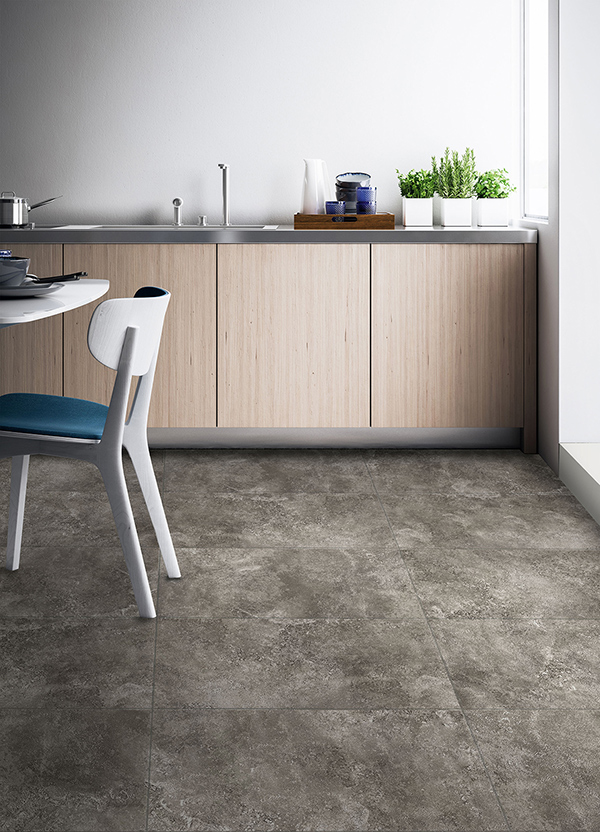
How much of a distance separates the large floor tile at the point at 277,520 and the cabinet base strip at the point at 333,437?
691 millimetres

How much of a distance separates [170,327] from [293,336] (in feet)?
1.72

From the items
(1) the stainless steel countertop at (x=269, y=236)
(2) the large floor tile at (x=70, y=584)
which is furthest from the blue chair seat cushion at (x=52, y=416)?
(1) the stainless steel countertop at (x=269, y=236)

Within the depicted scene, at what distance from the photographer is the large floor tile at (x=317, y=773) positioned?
57.1 inches

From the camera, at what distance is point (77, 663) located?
6.42ft

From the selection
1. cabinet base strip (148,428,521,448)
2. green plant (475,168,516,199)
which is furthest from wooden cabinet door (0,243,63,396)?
green plant (475,168,516,199)

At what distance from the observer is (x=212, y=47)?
4.26 metres

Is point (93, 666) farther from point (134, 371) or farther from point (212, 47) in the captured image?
point (212, 47)

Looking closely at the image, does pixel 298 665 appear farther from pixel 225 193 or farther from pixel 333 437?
pixel 225 193

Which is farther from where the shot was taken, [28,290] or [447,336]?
[447,336]

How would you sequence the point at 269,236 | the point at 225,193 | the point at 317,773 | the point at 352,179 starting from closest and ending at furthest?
the point at 317,773 < the point at 269,236 < the point at 352,179 < the point at 225,193

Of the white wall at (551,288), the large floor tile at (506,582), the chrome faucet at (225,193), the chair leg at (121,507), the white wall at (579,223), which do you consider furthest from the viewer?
the chrome faucet at (225,193)

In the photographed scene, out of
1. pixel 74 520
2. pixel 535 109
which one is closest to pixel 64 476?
pixel 74 520

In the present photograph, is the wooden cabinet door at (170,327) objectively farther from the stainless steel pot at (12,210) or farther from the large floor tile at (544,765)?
the large floor tile at (544,765)

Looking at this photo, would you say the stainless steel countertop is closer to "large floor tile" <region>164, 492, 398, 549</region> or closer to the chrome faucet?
the chrome faucet
